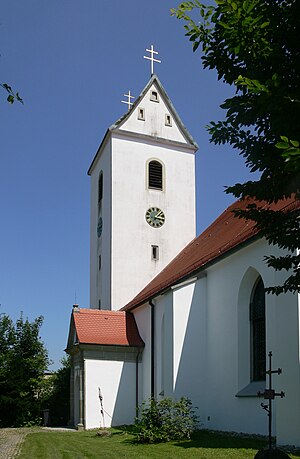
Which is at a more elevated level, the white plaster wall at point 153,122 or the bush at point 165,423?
the white plaster wall at point 153,122

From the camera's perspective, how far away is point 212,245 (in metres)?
22.0

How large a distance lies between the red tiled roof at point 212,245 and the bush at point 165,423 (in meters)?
4.77

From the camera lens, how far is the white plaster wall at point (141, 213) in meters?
28.6

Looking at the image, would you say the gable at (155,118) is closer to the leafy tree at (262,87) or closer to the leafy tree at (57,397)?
the leafy tree at (57,397)

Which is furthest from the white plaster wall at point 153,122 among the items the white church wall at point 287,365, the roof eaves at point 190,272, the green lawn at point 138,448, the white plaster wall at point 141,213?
the white church wall at point 287,365

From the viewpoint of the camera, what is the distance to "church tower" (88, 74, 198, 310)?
28.8 metres

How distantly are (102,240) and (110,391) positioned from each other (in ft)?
29.5

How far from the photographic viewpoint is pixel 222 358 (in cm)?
1812

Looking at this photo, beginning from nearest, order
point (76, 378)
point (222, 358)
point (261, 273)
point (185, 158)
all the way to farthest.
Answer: point (261, 273)
point (222, 358)
point (76, 378)
point (185, 158)

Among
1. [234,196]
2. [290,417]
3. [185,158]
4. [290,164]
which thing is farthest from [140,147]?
[290,164]

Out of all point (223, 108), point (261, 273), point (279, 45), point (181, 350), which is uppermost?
point (279, 45)

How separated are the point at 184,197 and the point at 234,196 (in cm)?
2318

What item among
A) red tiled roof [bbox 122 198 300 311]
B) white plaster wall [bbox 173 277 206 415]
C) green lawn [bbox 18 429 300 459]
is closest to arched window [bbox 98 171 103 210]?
red tiled roof [bbox 122 198 300 311]

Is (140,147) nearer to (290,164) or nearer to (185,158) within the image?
(185,158)
